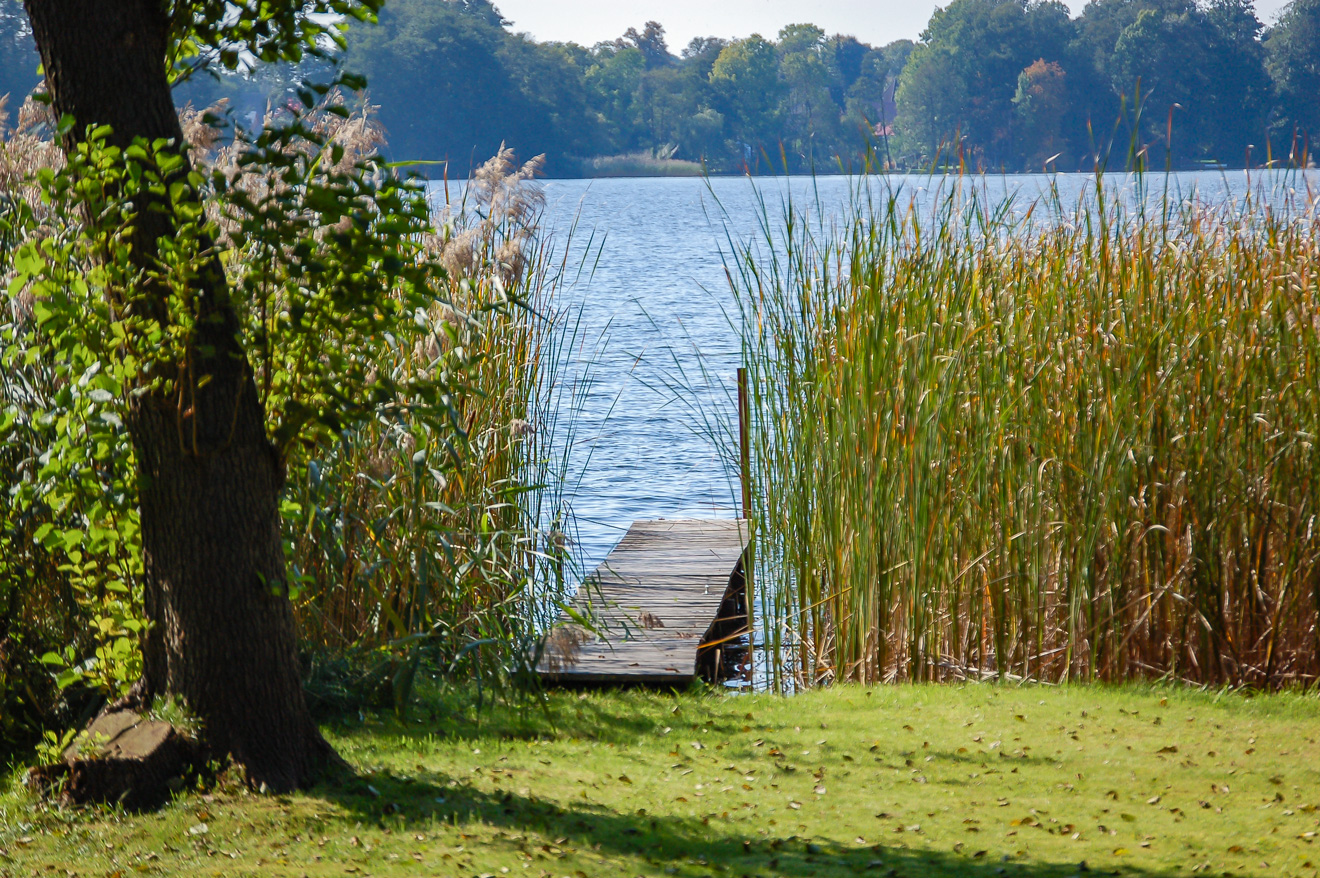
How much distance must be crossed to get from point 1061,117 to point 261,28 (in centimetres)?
1420

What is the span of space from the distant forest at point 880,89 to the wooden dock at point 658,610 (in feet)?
6.02

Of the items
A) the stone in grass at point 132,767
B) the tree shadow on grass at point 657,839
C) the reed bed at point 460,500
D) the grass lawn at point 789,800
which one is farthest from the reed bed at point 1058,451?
the stone in grass at point 132,767

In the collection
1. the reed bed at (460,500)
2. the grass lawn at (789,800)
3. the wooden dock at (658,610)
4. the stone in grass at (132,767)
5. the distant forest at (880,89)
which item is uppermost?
the distant forest at (880,89)

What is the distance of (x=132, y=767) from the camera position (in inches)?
119

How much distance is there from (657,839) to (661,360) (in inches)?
497

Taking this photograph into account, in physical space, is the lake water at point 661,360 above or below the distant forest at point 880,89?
below

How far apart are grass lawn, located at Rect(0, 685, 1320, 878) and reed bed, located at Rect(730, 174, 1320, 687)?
271mm

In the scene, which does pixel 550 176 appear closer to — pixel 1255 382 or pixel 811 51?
pixel 811 51

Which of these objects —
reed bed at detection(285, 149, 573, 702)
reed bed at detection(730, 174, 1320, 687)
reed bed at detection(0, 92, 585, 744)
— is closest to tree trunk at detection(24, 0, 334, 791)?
reed bed at detection(0, 92, 585, 744)

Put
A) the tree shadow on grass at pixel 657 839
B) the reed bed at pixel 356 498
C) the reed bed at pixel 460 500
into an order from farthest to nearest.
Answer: the reed bed at pixel 460 500 → the reed bed at pixel 356 498 → the tree shadow on grass at pixel 657 839

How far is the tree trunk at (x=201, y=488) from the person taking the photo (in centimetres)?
279

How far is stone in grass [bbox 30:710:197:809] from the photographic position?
119 inches

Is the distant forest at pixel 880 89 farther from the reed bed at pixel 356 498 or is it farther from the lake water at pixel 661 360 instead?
the reed bed at pixel 356 498

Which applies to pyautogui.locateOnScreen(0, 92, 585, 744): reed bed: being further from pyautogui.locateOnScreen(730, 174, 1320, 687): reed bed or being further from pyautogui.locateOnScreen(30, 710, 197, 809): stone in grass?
pyautogui.locateOnScreen(730, 174, 1320, 687): reed bed
